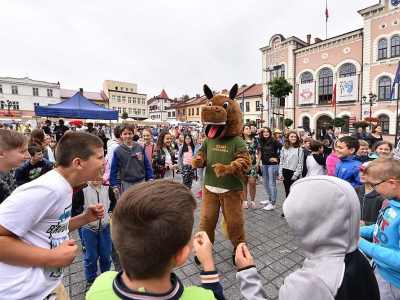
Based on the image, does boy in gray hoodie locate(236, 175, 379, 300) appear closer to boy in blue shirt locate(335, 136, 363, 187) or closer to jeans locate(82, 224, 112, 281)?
jeans locate(82, 224, 112, 281)

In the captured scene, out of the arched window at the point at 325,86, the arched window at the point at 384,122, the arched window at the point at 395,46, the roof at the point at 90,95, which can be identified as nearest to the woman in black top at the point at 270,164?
the arched window at the point at 384,122

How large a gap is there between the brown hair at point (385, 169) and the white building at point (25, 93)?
54.7 m

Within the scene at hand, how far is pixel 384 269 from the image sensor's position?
1.70 metres

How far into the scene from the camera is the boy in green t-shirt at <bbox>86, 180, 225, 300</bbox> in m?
0.88

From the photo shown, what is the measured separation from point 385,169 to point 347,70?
32209 mm

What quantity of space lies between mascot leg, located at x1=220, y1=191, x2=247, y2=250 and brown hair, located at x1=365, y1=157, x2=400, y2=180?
5.24 feet

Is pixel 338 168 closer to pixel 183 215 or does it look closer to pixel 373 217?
pixel 373 217

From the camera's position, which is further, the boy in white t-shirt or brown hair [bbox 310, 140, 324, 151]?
brown hair [bbox 310, 140, 324, 151]

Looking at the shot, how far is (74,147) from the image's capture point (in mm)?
1604

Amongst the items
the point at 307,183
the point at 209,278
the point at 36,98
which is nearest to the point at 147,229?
the point at 209,278

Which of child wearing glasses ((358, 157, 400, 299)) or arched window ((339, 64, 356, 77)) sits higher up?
arched window ((339, 64, 356, 77))

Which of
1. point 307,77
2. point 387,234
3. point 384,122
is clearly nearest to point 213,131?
point 387,234

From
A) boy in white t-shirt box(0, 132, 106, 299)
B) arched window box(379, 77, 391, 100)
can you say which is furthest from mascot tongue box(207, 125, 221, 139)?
arched window box(379, 77, 391, 100)

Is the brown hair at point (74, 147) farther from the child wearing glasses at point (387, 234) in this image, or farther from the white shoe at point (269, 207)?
the white shoe at point (269, 207)
